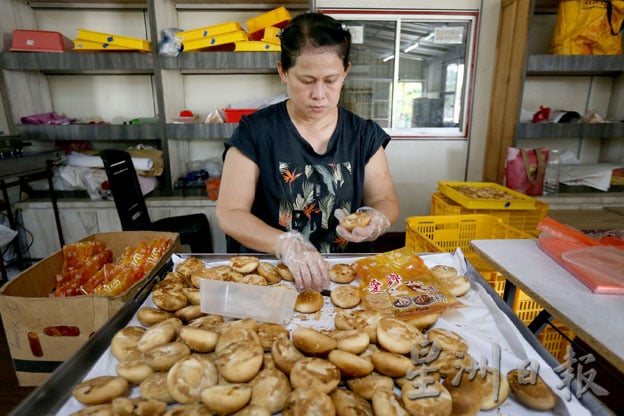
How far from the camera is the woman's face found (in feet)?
4.61

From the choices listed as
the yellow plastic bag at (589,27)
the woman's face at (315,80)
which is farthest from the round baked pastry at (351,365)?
the yellow plastic bag at (589,27)

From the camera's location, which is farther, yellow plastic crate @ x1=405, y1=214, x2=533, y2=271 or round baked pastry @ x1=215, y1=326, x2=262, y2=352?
yellow plastic crate @ x1=405, y1=214, x2=533, y2=271

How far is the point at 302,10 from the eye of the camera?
3.51m

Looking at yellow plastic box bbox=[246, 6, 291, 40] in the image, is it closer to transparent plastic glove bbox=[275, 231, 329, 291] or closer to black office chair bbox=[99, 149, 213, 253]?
black office chair bbox=[99, 149, 213, 253]

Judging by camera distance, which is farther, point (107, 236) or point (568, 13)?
point (568, 13)

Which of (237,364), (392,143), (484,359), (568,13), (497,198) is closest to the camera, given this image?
(237,364)

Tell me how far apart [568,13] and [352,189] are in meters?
3.01

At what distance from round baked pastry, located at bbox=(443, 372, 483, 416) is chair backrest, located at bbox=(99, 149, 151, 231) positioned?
7.65 feet

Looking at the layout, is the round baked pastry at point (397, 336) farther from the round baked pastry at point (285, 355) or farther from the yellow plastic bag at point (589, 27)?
the yellow plastic bag at point (589, 27)

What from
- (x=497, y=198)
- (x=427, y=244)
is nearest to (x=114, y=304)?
(x=427, y=244)

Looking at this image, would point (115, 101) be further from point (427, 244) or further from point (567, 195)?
point (567, 195)

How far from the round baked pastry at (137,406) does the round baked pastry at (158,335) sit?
0.16 metres

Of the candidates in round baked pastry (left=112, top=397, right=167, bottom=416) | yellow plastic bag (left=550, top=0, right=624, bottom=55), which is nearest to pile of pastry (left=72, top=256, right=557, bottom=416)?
round baked pastry (left=112, top=397, right=167, bottom=416)

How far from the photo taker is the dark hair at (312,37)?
1.40 metres
